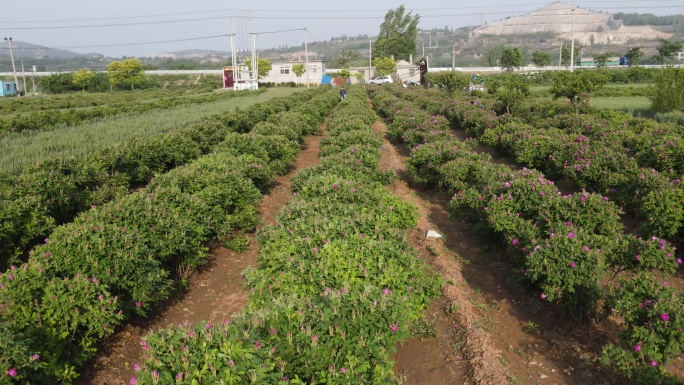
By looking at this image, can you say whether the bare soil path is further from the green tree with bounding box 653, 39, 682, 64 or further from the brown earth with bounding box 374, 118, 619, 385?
the green tree with bounding box 653, 39, 682, 64

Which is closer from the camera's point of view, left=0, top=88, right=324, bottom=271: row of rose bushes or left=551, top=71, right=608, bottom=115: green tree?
left=0, top=88, right=324, bottom=271: row of rose bushes

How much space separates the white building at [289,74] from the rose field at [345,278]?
6786 centimetres

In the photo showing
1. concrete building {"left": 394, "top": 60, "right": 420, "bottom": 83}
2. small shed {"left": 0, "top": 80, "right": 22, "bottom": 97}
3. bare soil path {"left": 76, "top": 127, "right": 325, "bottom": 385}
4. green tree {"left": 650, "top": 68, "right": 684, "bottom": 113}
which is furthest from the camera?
concrete building {"left": 394, "top": 60, "right": 420, "bottom": 83}

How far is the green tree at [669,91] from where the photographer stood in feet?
73.2

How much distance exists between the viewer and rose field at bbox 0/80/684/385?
367 cm

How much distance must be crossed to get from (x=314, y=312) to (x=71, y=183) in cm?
703

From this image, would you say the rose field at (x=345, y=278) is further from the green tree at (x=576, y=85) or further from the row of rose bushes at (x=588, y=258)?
the green tree at (x=576, y=85)

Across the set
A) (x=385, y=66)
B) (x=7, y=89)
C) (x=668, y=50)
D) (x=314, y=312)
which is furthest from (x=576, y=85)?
(x=7, y=89)

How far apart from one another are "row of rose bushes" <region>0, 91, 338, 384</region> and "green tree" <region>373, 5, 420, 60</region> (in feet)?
322

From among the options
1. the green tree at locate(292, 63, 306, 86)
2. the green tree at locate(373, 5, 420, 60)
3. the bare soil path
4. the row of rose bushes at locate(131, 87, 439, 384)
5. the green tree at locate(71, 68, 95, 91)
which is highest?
the green tree at locate(373, 5, 420, 60)

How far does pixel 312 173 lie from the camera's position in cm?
848

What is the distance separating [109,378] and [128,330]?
2.88 feet

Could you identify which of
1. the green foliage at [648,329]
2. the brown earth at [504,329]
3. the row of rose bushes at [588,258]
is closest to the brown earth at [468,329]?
the brown earth at [504,329]

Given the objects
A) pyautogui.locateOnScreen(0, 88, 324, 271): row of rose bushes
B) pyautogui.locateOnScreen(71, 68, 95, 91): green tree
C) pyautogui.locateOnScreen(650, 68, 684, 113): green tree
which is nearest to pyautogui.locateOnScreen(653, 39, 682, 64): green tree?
pyautogui.locateOnScreen(650, 68, 684, 113): green tree
